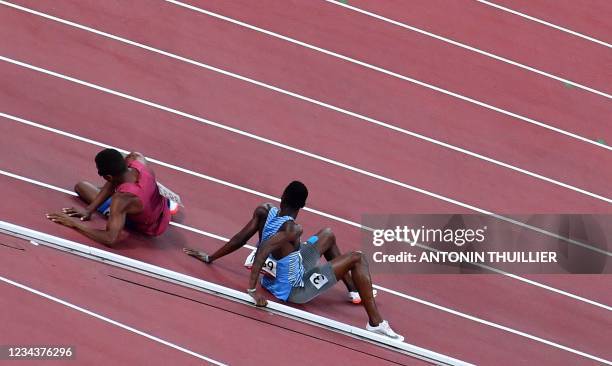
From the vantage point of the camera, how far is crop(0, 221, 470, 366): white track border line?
22.0ft

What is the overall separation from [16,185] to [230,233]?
5.23 feet

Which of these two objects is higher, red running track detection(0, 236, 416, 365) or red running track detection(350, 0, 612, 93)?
red running track detection(350, 0, 612, 93)

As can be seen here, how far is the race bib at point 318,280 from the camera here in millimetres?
6832

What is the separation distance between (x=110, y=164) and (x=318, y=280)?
160 cm

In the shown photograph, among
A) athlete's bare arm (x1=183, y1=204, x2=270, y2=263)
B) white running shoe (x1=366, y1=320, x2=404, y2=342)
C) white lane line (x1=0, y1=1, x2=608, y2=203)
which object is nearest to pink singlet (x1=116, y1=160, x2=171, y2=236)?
athlete's bare arm (x1=183, y1=204, x2=270, y2=263)

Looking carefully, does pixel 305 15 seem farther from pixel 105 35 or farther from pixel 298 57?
pixel 105 35

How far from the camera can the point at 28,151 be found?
7.69 metres

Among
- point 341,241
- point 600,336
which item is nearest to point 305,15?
point 341,241

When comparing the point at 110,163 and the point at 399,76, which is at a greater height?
the point at 399,76

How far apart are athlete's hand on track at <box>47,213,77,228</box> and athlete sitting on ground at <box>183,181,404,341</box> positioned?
96cm

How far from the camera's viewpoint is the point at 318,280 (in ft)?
22.4

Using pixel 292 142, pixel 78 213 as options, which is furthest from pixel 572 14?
pixel 78 213

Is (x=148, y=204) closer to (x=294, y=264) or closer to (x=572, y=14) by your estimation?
(x=294, y=264)

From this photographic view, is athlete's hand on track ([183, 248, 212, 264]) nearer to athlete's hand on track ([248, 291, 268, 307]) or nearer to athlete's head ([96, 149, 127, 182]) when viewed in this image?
athlete's hand on track ([248, 291, 268, 307])
